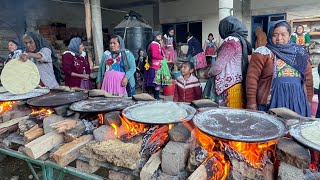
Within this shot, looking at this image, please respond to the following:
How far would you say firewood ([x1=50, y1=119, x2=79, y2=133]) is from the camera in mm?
1954

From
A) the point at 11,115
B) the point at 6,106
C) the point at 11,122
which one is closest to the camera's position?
the point at 11,122

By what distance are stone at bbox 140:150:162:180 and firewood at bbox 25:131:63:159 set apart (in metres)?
0.84

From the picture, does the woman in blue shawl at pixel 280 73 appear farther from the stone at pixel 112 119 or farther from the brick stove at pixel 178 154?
the stone at pixel 112 119

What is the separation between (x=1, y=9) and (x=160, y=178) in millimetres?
11206

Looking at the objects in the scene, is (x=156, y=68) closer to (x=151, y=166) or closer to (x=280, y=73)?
(x=280, y=73)

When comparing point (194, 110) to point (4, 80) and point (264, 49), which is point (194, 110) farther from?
point (4, 80)

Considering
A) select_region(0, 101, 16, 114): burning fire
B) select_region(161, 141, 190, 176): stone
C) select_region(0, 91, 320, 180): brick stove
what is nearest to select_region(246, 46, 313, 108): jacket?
select_region(0, 91, 320, 180): brick stove

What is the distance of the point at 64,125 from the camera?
199 cm

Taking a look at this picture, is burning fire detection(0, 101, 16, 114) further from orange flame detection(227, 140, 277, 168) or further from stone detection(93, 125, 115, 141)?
orange flame detection(227, 140, 277, 168)

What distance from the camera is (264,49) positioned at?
7.38 ft

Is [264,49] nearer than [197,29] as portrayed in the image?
Yes

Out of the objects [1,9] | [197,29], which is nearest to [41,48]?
[1,9]

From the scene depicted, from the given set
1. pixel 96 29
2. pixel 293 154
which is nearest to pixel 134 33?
pixel 96 29

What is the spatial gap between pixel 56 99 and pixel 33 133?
1.81 ft
